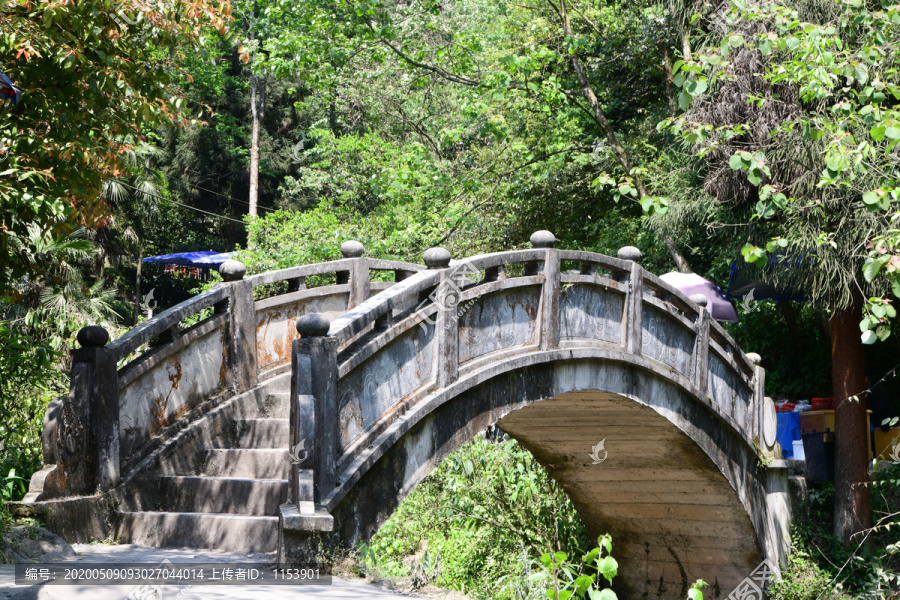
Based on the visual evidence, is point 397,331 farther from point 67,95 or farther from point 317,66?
point 317,66

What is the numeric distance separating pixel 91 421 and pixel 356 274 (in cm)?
328

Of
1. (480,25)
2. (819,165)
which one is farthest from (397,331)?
(480,25)

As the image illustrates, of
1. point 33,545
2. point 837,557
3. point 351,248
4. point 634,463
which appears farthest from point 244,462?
point 837,557

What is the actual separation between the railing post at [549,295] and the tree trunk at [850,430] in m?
5.12

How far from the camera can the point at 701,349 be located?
9562 millimetres

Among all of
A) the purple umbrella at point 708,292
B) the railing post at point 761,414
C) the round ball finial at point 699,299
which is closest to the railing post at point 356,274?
the round ball finial at point 699,299

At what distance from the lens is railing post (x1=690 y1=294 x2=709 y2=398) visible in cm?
951

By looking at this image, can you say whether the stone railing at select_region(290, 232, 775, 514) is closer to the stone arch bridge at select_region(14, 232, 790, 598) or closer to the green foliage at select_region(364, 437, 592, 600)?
the stone arch bridge at select_region(14, 232, 790, 598)

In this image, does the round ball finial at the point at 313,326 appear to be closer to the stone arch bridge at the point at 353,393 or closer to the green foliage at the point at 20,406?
the stone arch bridge at the point at 353,393

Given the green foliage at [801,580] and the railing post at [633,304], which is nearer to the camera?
the railing post at [633,304]

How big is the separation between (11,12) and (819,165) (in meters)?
7.89

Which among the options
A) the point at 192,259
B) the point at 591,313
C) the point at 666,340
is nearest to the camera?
the point at 591,313

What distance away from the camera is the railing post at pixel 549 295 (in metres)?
7.28

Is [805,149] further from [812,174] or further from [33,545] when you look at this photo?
[33,545]
